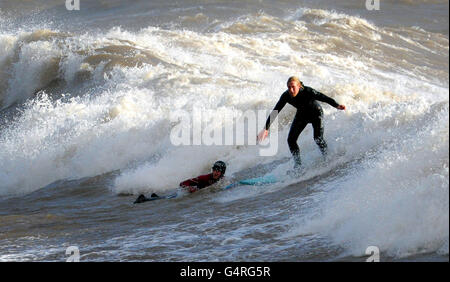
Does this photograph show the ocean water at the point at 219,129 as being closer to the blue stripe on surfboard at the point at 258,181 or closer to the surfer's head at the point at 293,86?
the blue stripe on surfboard at the point at 258,181

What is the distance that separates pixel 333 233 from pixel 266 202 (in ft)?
7.28

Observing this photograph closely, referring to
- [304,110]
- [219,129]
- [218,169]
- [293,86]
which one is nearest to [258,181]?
[218,169]

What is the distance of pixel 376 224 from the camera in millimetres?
6324

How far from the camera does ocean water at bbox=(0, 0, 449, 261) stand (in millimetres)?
6973

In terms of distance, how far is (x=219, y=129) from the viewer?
12.7 m

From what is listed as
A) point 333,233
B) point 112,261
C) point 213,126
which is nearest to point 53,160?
point 213,126

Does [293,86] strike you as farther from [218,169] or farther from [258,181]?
[218,169]

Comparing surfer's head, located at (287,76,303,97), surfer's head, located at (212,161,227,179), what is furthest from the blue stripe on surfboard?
surfer's head, located at (287,76,303,97)

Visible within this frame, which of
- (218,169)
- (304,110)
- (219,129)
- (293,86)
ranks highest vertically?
(293,86)

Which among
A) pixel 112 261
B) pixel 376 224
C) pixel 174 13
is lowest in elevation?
pixel 112 261

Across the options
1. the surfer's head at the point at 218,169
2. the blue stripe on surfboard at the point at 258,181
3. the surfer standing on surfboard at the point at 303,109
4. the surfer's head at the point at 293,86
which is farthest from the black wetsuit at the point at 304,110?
the surfer's head at the point at 218,169

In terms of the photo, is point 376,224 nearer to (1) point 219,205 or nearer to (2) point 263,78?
(1) point 219,205

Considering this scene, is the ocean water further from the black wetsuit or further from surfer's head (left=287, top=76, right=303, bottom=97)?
surfer's head (left=287, top=76, right=303, bottom=97)
